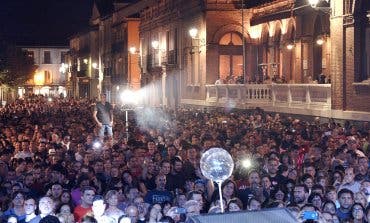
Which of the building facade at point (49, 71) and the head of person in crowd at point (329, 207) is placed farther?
the building facade at point (49, 71)

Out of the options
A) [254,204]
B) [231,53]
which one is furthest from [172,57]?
[254,204]

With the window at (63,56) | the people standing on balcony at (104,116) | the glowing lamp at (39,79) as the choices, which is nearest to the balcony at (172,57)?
the people standing on balcony at (104,116)

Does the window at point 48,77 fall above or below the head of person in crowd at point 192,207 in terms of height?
above

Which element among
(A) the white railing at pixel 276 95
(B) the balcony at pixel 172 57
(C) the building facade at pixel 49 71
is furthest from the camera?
(C) the building facade at pixel 49 71

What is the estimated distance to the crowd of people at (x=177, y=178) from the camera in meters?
11.2

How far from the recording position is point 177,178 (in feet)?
46.9

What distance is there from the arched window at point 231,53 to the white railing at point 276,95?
1.96m

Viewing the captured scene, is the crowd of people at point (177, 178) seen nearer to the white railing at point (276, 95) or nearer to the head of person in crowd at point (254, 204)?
the head of person in crowd at point (254, 204)

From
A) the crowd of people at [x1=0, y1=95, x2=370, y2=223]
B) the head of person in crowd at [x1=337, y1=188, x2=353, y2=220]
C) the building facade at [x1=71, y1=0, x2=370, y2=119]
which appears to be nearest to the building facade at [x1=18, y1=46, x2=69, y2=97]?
the building facade at [x1=71, y1=0, x2=370, y2=119]

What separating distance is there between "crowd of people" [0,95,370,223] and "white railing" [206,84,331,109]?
340 inches

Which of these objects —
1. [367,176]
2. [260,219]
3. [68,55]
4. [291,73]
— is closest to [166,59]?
[291,73]

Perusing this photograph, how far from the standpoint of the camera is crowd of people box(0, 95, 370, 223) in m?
11.2

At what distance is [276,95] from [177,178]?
20.2 meters

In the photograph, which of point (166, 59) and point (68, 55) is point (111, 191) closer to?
point (166, 59)
